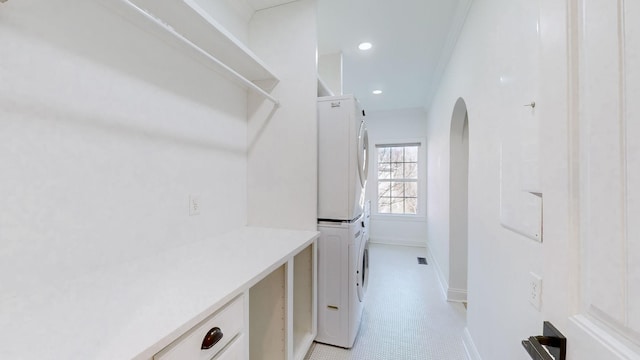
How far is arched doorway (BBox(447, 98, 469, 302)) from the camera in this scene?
2564 mm

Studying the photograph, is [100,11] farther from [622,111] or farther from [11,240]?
[622,111]

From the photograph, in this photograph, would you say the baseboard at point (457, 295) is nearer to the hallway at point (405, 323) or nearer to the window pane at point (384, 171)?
the hallway at point (405, 323)

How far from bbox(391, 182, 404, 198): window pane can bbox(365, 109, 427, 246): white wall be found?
0.35 metres

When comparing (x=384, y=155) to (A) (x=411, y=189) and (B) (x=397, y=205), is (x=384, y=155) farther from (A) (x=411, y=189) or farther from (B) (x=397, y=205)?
(B) (x=397, y=205)

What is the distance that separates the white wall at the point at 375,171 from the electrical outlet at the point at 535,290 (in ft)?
11.9

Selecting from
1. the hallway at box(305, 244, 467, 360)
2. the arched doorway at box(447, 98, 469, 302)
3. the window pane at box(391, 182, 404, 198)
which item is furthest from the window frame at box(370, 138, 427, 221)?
the arched doorway at box(447, 98, 469, 302)

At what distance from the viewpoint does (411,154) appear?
16.2ft

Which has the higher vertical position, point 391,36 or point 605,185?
point 391,36

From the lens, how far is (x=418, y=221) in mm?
4754

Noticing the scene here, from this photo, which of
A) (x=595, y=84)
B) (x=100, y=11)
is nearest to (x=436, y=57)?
(x=595, y=84)

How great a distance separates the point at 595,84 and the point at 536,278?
839 mm

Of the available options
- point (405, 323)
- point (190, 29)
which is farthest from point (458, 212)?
point (190, 29)

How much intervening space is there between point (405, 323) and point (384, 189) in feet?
10.5

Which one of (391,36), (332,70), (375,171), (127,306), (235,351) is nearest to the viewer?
(127,306)
